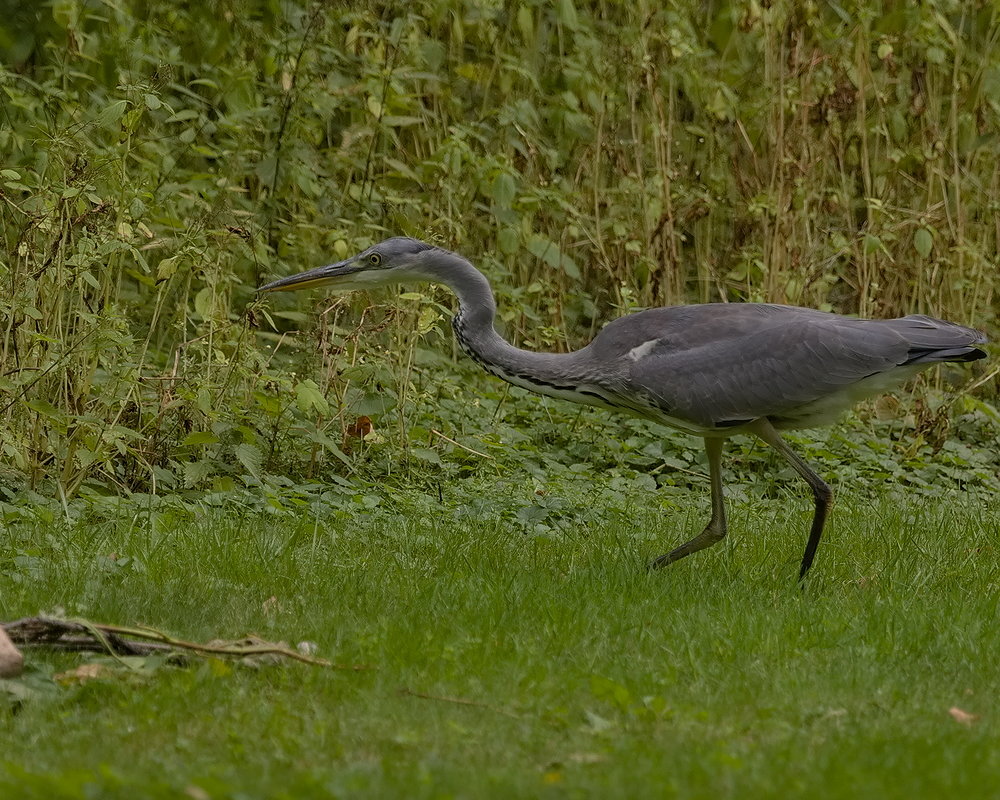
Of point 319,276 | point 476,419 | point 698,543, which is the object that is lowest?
point 476,419

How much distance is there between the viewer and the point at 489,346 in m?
6.94

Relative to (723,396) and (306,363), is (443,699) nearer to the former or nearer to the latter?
(723,396)

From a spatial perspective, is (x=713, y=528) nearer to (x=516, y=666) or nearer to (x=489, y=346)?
(x=489, y=346)

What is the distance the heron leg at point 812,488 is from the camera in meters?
6.47

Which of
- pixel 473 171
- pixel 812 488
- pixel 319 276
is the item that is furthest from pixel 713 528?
pixel 473 171

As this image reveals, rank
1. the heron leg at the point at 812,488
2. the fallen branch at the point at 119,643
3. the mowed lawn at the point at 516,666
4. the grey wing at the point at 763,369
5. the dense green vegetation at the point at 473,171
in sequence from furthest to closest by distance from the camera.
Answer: the dense green vegetation at the point at 473,171, the grey wing at the point at 763,369, the heron leg at the point at 812,488, the fallen branch at the point at 119,643, the mowed lawn at the point at 516,666

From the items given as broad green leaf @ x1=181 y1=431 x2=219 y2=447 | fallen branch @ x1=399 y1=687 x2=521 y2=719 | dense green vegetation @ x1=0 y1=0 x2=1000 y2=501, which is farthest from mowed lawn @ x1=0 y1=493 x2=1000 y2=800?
dense green vegetation @ x1=0 y1=0 x2=1000 y2=501

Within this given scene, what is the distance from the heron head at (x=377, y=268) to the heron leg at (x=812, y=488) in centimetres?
185

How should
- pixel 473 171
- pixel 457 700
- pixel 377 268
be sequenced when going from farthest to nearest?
1. pixel 473 171
2. pixel 377 268
3. pixel 457 700

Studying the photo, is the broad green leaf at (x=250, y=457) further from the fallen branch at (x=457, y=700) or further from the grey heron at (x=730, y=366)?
the fallen branch at (x=457, y=700)

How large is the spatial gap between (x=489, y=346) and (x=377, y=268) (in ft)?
2.43

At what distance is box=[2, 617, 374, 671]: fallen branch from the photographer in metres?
4.75

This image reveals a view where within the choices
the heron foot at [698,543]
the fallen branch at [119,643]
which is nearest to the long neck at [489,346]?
the heron foot at [698,543]

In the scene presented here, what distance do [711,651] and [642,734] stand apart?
92cm
